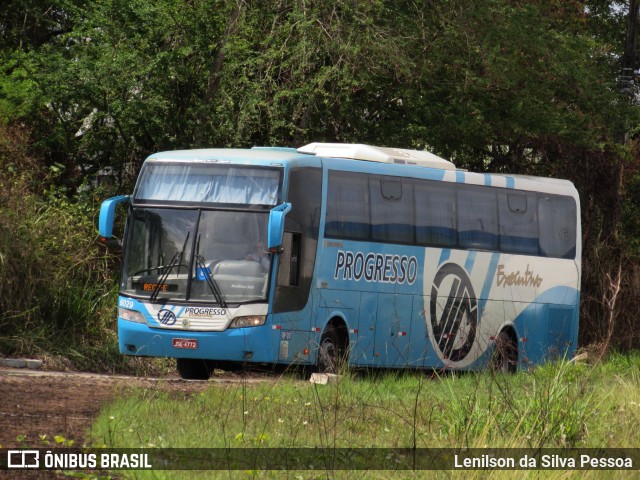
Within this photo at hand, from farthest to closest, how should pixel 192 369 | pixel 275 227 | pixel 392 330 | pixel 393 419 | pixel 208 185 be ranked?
pixel 392 330
pixel 192 369
pixel 208 185
pixel 275 227
pixel 393 419

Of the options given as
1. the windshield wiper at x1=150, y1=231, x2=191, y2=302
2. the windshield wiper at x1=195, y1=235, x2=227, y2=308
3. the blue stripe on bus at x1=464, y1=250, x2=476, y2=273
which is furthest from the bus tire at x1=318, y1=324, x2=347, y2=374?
the blue stripe on bus at x1=464, y1=250, x2=476, y2=273

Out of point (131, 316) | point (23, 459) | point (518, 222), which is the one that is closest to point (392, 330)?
point (518, 222)

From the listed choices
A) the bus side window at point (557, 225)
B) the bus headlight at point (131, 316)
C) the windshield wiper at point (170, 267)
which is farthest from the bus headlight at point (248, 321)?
the bus side window at point (557, 225)

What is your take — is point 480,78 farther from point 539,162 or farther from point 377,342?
point 377,342

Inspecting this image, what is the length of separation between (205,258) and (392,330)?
381 cm

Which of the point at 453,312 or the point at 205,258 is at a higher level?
the point at 205,258

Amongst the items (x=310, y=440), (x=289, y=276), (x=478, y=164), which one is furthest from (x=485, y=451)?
A: (x=478, y=164)

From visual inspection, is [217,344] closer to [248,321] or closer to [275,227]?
[248,321]

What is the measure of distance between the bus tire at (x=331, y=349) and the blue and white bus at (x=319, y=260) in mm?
26

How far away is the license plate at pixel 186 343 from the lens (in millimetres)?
16812

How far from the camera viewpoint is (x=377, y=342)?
19.2m

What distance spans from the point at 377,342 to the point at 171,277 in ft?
12.2

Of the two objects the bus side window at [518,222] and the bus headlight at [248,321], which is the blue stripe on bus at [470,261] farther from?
the bus headlight at [248,321]

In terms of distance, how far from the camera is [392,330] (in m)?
19.4
